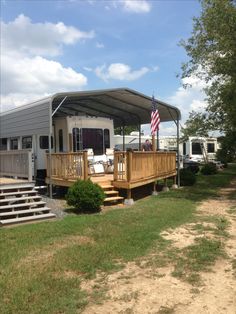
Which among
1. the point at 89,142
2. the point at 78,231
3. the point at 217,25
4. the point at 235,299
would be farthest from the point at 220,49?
the point at 235,299

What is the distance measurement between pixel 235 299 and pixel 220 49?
12474mm

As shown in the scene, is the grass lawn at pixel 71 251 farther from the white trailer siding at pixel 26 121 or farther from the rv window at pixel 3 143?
the rv window at pixel 3 143

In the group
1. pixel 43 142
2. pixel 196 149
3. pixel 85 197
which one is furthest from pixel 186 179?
pixel 196 149

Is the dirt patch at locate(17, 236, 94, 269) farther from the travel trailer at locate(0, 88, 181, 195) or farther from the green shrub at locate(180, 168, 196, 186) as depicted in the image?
the green shrub at locate(180, 168, 196, 186)

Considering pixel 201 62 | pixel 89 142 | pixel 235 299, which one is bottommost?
pixel 235 299

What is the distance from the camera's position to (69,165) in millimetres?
12141

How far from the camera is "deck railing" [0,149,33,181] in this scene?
39.2 feet

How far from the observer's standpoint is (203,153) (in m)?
35.9

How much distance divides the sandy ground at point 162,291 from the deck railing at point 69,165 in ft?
18.9

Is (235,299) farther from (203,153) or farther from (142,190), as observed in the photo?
(203,153)

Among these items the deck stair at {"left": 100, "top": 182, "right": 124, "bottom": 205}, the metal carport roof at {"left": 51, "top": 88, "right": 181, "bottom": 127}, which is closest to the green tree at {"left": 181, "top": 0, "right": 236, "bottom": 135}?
the metal carport roof at {"left": 51, "top": 88, "right": 181, "bottom": 127}

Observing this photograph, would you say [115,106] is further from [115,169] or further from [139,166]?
[115,169]

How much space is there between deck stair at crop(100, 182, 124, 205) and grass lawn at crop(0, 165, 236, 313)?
129 centimetres

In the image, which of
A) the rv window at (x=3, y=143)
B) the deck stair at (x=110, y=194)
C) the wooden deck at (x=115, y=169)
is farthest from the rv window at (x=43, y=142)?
the deck stair at (x=110, y=194)
